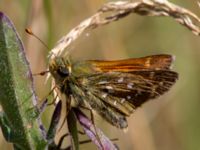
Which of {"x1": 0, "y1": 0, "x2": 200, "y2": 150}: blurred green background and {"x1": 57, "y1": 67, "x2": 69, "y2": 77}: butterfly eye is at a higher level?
{"x1": 57, "y1": 67, "x2": 69, "y2": 77}: butterfly eye

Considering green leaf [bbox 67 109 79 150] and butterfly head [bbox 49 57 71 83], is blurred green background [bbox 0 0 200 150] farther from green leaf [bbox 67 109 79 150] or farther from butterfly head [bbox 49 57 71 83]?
green leaf [bbox 67 109 79 150]

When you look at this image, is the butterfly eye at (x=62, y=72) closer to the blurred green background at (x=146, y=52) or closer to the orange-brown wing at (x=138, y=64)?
the orange-brown wing at (x=138, y=64)

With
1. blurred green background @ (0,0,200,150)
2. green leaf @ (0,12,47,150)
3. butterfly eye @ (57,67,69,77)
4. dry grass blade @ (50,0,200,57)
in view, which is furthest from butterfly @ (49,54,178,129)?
blurred green background @ (0,0,200,150)

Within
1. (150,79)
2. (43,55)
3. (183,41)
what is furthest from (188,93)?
(150,79)

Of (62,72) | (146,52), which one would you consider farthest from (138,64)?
(146,52)

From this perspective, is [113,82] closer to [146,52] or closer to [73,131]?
[73,131]

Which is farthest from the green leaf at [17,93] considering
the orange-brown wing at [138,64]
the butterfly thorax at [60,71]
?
the orange-brown wing at [138,64]

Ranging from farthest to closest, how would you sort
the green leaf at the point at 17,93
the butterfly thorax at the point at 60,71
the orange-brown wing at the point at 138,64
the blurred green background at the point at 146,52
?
1. the blurred green background at the point at 146,52
2. the orange-brown wing at the point at 138,64
3. the butterfly thorax at the point at 60,71
4. the green leaf at the point at 17,93

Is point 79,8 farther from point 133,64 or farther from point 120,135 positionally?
point 133,64
